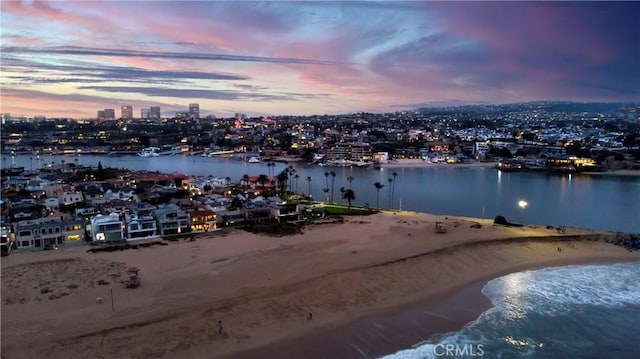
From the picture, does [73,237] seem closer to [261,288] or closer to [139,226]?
[139,226]

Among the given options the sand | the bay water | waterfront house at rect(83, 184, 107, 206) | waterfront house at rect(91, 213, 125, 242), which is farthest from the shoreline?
waterfront house at rect(83, 184, 107, 206)

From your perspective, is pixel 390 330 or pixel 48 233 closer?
pixel 390 330

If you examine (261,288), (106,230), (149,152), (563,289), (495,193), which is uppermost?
(149,152)

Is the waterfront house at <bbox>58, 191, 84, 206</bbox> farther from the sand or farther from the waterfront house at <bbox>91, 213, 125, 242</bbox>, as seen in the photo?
the sand

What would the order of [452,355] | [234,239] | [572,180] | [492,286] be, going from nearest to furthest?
[452,355] → [492,286] → [234,239] → [572,180]

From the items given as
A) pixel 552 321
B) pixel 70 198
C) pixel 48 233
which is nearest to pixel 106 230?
pixel 48 233

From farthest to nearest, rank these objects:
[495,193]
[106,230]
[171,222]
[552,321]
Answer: [495,193] < [171,222] < [106,230] < [552,321]

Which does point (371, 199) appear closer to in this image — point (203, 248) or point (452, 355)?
point (203, 248)

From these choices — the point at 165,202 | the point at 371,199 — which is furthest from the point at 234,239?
the point at 371,199
